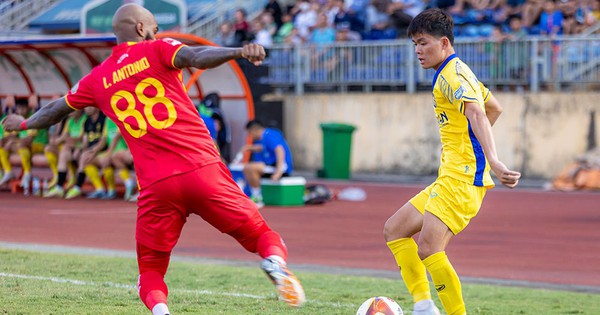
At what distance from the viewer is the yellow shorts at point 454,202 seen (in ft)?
22.7

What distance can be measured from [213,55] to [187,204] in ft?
3.05

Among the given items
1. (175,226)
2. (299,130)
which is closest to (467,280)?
(175,226)

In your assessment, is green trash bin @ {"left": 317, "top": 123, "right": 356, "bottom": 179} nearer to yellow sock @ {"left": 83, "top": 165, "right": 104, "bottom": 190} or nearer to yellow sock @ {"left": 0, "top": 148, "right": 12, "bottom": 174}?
yellow sock @ {"left": 83, "top": 165, "right": 104, "bottom": 190}

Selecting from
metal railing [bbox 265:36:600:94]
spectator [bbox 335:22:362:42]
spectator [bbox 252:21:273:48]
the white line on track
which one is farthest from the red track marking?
spectator [bbox 252:21:273:48]

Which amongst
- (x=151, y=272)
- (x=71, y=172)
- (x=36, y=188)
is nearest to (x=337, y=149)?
(x=71, y=172)

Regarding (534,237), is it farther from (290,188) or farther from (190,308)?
(190,308)

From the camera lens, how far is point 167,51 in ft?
21.5

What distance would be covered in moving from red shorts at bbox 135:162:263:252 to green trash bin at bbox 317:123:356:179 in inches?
689

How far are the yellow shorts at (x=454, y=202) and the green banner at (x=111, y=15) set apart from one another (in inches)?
806

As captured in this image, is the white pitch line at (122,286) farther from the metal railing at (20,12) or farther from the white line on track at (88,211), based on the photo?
the metal railing at (20,12)

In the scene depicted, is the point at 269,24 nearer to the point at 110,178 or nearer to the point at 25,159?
the point at 25,159

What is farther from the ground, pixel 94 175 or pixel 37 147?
pixel 37 147

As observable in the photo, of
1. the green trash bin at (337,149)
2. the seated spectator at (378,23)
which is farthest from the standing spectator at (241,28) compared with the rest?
the green trash bin at (337,149)

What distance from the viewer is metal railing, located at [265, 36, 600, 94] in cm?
2278
